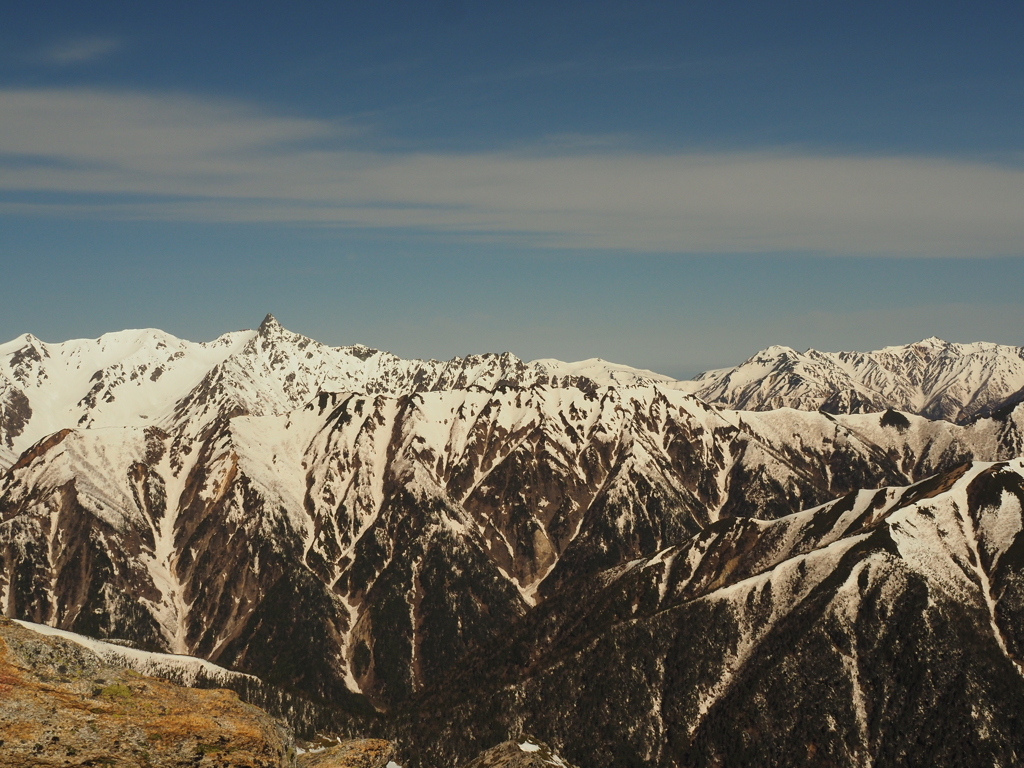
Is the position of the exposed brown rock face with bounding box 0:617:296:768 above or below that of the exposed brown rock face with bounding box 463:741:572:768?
above

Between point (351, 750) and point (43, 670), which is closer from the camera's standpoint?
point (43, 670)

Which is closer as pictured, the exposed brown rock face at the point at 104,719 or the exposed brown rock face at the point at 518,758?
the exposed brown rock face at the point at 104,719

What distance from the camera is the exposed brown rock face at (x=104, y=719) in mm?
75812

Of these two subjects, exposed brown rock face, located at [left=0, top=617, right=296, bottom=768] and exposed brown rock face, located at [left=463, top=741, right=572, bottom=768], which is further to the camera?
Result: exposed brown rock face, located at [left=463, top=741, right=572, bottom=768]

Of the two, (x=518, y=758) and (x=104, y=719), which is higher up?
(x=104, y=719)

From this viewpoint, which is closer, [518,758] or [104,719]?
[104,719]

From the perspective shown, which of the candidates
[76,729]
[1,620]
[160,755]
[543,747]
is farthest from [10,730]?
[543,747]

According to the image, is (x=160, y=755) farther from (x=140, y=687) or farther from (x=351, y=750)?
(x=351, y=750)

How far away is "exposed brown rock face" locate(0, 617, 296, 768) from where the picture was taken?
75.8 m

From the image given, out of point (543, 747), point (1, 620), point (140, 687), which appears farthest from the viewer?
point (543, 747)

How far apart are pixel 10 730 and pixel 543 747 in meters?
128

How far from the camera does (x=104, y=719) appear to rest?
82562mm

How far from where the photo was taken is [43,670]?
3568 inches

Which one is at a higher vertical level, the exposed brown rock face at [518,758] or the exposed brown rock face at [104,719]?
the exposed brown rock face at [104,719]
